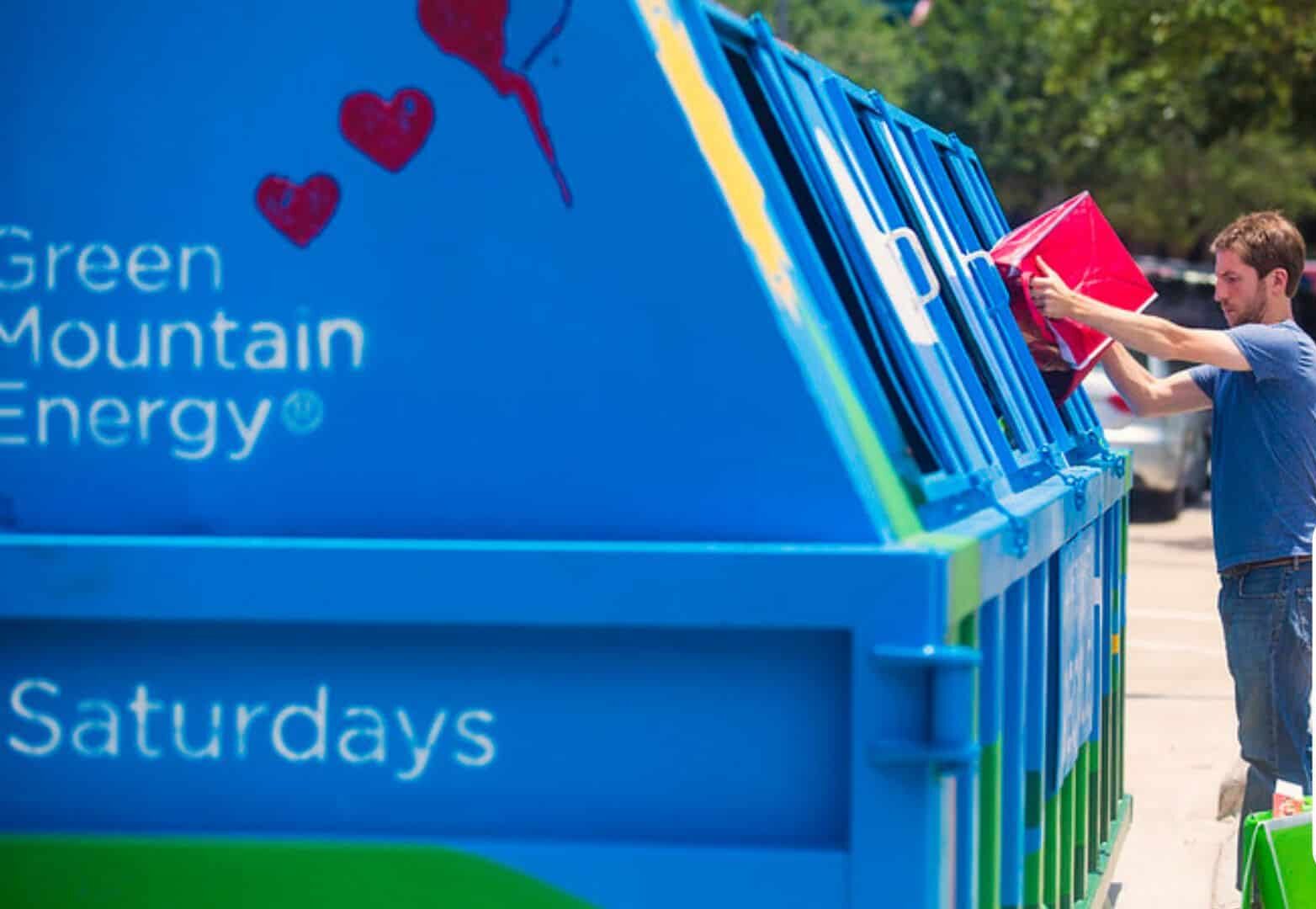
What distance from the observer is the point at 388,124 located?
9.52 feet

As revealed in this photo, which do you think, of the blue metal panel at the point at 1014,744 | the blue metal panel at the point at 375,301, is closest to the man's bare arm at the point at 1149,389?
the blue metal panel at the point at 1014,744

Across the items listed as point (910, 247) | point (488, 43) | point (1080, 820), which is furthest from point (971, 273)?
point (488, 43)

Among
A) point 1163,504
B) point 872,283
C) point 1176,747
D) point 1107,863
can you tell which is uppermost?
point 872,283

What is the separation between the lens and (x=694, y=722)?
2.73 m

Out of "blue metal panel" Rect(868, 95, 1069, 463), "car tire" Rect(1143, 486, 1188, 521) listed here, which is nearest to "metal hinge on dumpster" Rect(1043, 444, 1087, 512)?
"blue metal panel" Rect(868, 95, 1069, 463)

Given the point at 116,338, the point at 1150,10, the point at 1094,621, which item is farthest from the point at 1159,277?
the point at 116,338

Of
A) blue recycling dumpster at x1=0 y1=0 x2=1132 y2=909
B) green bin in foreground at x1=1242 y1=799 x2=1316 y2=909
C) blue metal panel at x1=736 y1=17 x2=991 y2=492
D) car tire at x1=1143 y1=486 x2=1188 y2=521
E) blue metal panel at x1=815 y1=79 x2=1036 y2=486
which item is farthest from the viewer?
car tire at x1=1143 y1=486 x2=1188 y2=521

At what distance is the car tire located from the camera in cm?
2123

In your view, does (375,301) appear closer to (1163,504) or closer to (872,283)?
(872,283)

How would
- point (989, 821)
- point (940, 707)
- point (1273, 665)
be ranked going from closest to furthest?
1. point (940, 707)
2. point (989, 821)
3. point (1273, 665)

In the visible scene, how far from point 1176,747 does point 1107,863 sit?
4079 millimetres

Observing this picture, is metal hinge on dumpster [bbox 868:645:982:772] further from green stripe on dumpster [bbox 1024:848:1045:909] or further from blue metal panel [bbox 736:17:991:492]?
green stripe on dumpster [bbox 1024:848:1045:909]

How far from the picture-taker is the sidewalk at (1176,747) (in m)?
6.85

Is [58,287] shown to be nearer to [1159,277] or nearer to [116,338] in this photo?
[116,338]
